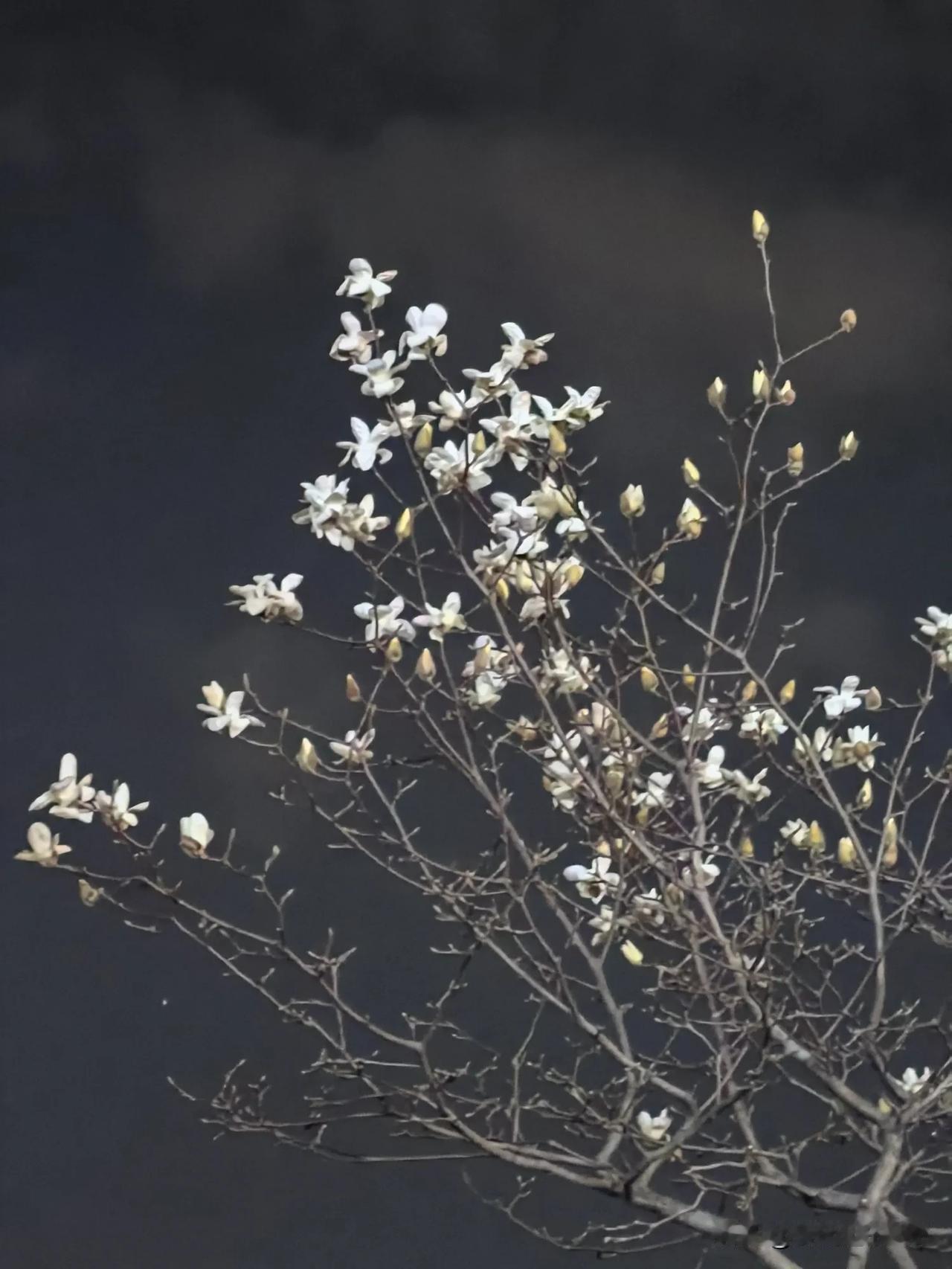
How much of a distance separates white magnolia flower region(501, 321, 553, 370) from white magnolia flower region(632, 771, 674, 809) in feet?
1.76

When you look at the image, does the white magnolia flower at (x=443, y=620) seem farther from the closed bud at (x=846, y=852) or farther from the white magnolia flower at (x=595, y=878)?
the closed bud at (x=846, y=852)

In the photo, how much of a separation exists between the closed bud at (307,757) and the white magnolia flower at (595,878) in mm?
341

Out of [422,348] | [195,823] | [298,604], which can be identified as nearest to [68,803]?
[195,823]

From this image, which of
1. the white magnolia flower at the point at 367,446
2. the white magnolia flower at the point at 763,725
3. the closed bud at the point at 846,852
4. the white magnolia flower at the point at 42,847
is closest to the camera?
the white magnolia flower at the point at 42,847

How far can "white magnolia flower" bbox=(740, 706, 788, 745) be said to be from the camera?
2.06m

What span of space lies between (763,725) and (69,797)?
3.02 ft

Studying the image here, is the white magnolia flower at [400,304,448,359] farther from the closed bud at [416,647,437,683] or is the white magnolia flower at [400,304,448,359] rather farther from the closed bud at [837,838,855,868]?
the closed bud at [837,838,855,868]

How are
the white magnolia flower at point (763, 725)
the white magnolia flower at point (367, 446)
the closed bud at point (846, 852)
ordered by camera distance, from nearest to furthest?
the white magnolia flower at point (367, 446)
the closed bud at point (846, 852)
the white magnolia flower at point (763, 725)

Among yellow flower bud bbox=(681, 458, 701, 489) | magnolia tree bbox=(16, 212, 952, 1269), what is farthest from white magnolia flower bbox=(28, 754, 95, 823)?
yellow flower bud bbox=(681, 458, 701, 489)

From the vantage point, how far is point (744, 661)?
1886 mm

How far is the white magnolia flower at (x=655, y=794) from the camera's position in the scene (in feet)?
6.28

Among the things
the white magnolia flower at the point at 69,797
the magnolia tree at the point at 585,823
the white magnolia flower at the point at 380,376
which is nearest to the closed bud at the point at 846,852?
the magnolia tree at the point at 585,823

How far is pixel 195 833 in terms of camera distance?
1.81m

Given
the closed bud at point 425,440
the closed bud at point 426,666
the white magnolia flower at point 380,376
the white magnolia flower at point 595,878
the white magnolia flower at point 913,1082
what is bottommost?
the white magnolia flower at point 913,1082
